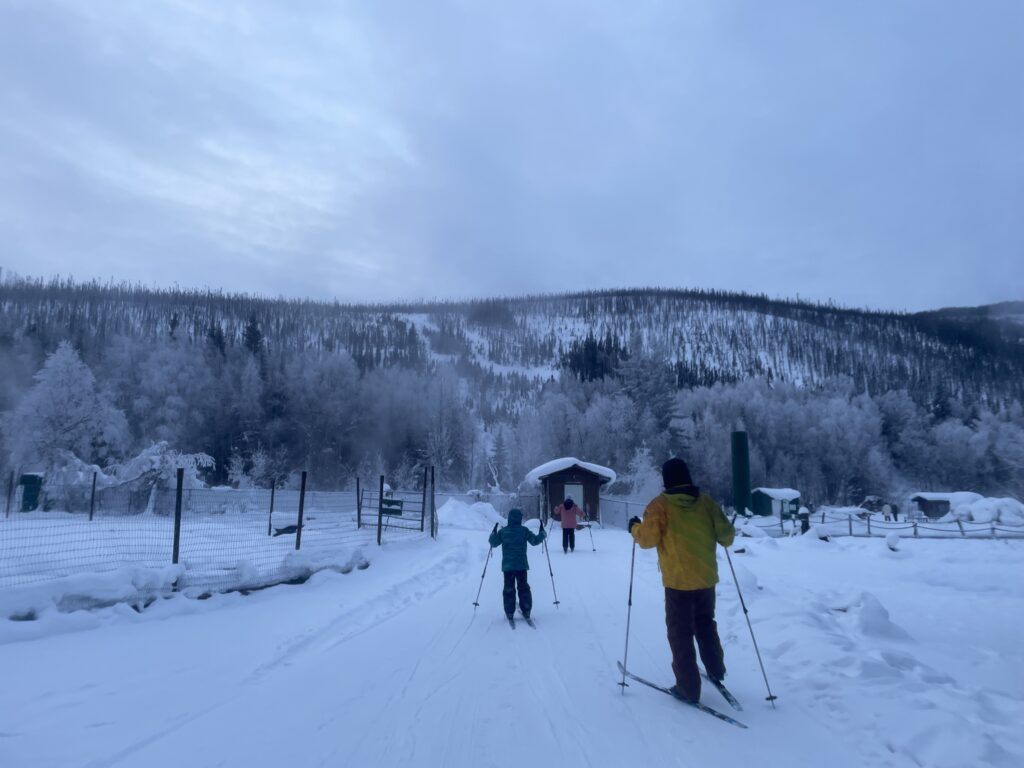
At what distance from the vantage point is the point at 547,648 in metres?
7.14

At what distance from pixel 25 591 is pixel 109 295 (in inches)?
6745

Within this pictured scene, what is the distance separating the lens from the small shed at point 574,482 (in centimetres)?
3497

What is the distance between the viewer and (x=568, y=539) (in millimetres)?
19312

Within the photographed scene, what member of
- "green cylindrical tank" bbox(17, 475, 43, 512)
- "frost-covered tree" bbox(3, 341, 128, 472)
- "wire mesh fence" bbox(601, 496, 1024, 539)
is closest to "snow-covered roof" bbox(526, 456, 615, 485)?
"wire mesh fence" bbox(601, 496, 1024, 539)

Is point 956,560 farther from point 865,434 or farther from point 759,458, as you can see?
point 865,434

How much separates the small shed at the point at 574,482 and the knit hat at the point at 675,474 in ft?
96.8

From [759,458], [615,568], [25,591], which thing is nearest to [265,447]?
[759,458]

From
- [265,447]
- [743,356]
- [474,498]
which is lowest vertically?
Result: [474,498]

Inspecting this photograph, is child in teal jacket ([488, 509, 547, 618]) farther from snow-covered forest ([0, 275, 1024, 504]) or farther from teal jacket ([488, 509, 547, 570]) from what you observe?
snow-covered forest ([0, 275, 1024, 504])

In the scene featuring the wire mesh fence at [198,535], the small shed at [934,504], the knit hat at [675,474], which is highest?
the knit hat at [675,474]

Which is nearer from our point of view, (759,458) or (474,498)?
(474,498)

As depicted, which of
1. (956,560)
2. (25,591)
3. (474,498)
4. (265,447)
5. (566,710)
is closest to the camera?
(566,710)

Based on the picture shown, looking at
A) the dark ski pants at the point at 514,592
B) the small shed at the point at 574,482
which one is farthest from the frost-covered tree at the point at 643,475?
the dark ski pants at the point at 514,592

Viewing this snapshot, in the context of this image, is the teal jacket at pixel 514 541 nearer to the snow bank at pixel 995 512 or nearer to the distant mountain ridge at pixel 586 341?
the snow bank at pixel 995 512
